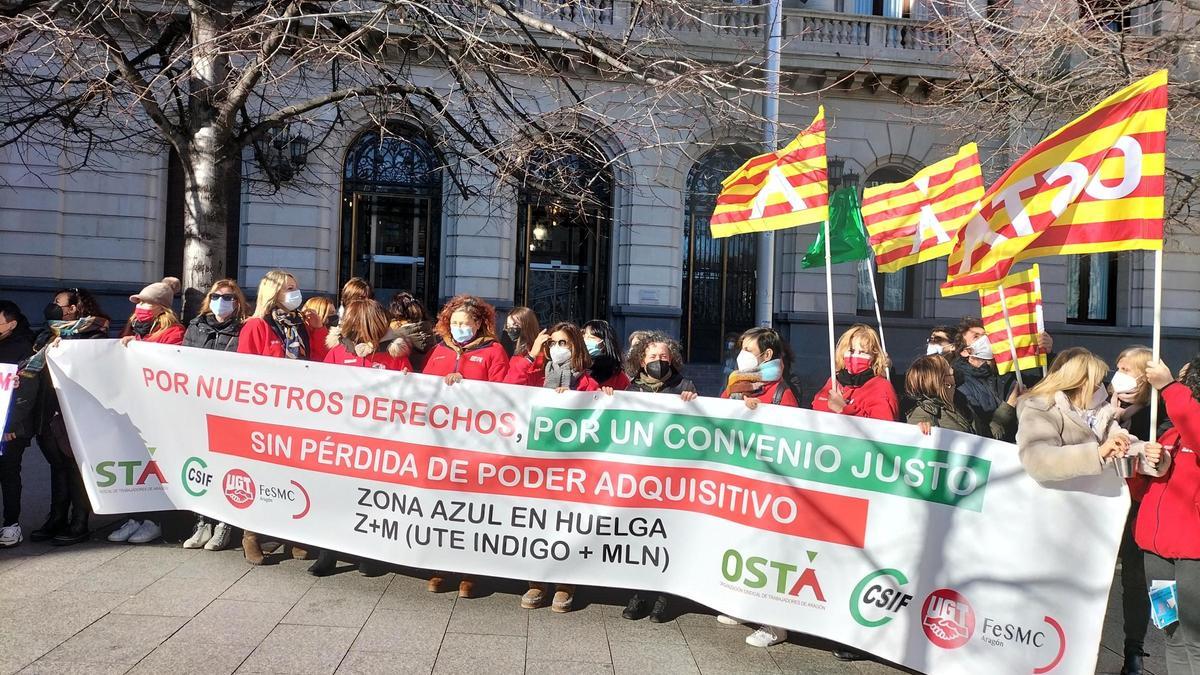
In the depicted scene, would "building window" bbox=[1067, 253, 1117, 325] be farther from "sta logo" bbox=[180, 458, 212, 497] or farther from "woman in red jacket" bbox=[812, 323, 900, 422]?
"sta logo" bbox=[180, 458, 212, 497]

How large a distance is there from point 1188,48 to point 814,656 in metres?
10.1

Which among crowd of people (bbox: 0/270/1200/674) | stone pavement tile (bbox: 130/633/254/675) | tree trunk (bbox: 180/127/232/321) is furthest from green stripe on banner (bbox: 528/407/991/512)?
tree trunk (bbox: 180/127/232/321)

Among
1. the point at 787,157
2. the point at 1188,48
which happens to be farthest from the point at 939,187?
the point at 1188,48

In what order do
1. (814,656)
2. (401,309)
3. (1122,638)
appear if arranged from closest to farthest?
(814,656)
(1122,638)
(401,309)

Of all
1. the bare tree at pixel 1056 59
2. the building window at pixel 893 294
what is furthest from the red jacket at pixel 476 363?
the building window at pixel 893 294

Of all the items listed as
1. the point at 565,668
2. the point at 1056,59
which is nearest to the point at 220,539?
the point at 565,668

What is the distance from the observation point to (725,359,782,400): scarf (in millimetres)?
5328

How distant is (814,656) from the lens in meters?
4.65

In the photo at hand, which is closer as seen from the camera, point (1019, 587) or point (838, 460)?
point (1019, 587)

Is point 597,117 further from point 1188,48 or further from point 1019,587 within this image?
point 1188,48

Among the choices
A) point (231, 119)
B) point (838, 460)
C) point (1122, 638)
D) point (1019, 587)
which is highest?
point (231, 119)

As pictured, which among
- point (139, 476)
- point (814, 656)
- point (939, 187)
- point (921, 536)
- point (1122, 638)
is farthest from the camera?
point (939, 187)

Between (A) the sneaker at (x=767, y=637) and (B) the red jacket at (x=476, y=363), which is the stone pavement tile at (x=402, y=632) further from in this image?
(A) the sneaker at (x=767, y=637)

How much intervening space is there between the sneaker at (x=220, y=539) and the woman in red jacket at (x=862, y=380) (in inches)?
160
